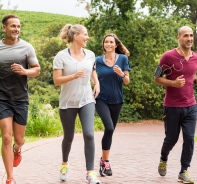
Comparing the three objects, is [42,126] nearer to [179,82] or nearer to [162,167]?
[162,167]


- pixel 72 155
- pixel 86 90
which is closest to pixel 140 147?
pixel 72 155

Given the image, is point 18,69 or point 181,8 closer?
point 18,69

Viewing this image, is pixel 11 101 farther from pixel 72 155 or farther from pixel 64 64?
pixel 72 155

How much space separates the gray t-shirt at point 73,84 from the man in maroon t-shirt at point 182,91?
1028mm

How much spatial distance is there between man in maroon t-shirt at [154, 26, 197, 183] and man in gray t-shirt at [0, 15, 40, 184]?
1770mm

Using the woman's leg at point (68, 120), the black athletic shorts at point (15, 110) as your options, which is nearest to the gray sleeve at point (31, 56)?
the black athletic shorts at point (15, 110)

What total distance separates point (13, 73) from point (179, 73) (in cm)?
218

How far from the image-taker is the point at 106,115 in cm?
734

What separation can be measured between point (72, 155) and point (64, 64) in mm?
3852

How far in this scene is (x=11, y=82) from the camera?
630 cm

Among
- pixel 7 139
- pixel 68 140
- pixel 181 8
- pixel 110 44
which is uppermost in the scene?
pixel 181 8

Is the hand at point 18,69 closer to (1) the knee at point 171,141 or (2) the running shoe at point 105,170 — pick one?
(2) the running shoe at point 105,170

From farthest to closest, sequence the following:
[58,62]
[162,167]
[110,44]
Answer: [110,44]
[162,167]
[58,62]

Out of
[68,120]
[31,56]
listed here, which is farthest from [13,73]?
[68,120]
